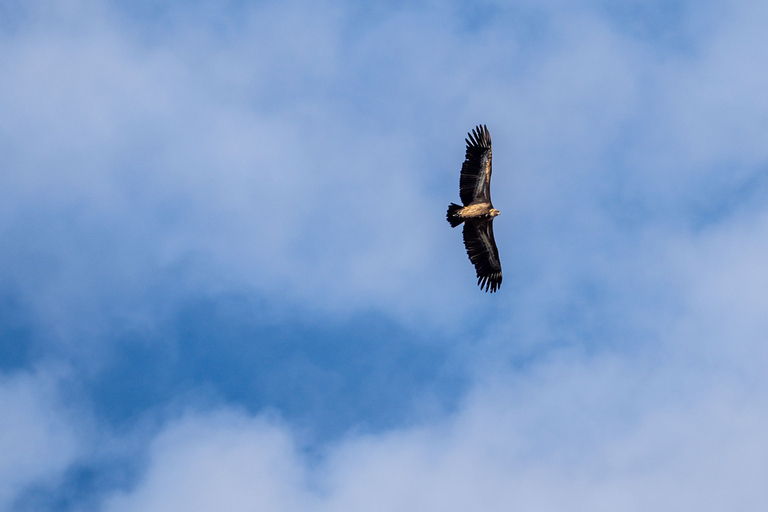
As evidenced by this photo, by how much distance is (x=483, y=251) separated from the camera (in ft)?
219

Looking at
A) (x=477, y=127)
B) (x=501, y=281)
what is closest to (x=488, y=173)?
(x=477, y=127)

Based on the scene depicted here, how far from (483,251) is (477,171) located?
17.9 ft

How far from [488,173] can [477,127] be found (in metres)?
2.70

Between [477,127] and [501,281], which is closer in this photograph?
[477,127]

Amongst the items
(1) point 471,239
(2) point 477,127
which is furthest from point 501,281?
(2) point 477,127

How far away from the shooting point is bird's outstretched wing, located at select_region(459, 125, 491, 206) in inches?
2498

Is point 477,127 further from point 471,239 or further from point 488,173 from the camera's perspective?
point 471,239

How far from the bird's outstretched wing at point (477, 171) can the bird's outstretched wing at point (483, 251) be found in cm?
169

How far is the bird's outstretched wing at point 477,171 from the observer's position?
63438 millimetres

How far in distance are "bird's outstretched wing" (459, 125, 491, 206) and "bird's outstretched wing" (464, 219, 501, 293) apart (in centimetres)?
169

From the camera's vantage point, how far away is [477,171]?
63844mm

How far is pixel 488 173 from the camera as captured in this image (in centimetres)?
6391

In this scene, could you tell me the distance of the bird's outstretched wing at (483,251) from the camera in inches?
2586

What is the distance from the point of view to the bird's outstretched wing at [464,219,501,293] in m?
65.7
